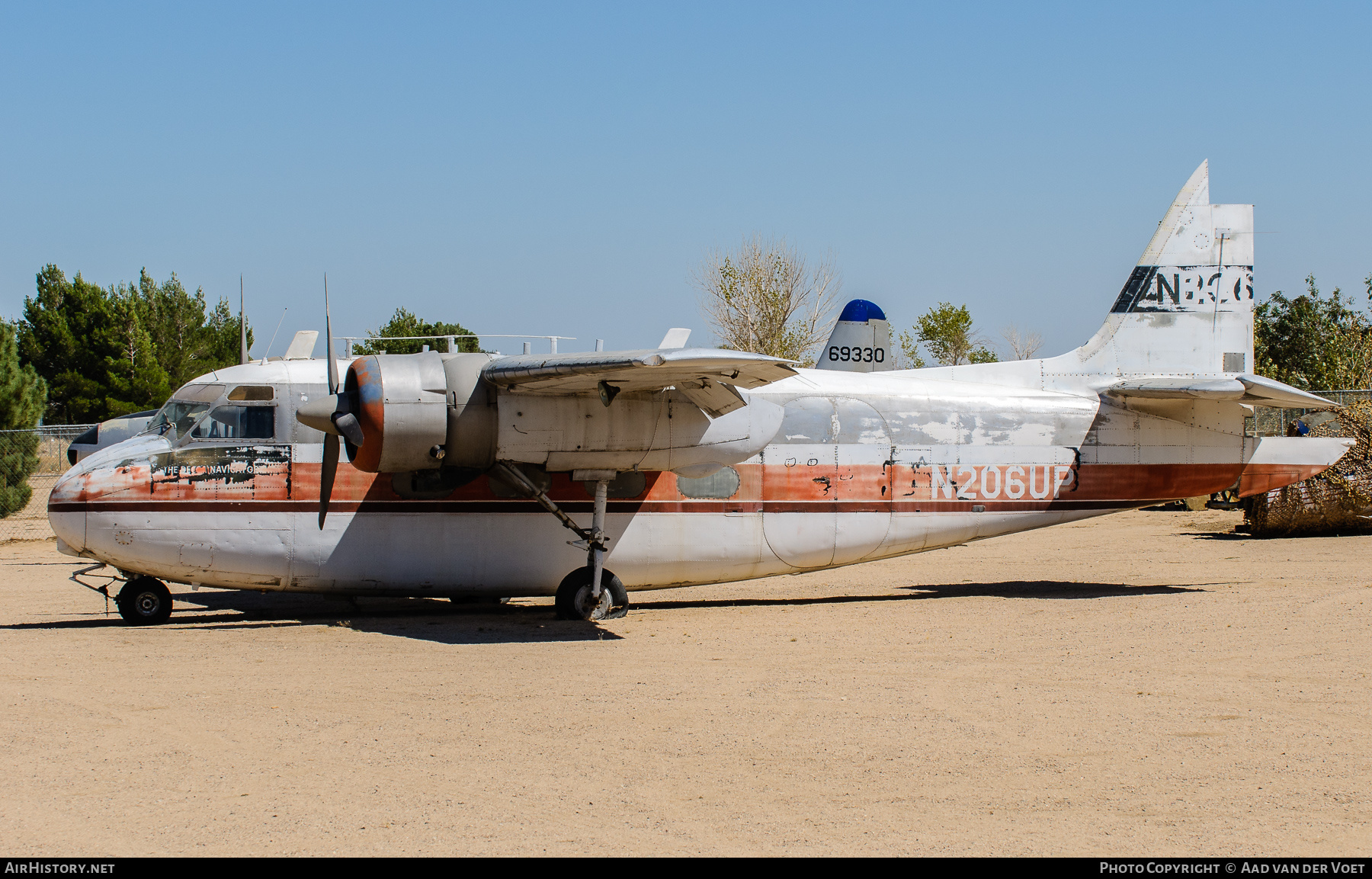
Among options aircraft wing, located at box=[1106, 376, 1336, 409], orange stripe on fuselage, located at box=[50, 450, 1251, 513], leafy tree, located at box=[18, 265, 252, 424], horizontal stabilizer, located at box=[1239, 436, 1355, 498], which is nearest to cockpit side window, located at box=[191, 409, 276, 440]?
orange stripe on fuselage, located at box=[50, 450, 1251, 513]

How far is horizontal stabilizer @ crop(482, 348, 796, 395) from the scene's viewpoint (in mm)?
9844

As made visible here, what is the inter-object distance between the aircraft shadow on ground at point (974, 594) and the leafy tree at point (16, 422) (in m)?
21.9

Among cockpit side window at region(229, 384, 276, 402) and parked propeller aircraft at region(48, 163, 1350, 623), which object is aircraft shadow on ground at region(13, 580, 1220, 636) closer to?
parked propeller aircraft at region(48, 163, 1350, 623)

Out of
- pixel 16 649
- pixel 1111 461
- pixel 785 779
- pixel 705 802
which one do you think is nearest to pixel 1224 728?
pixel 785 779

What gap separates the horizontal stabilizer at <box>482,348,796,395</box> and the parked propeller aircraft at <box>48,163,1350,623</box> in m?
0.04

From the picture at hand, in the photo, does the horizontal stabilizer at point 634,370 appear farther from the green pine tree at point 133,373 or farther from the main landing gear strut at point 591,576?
the green pine tree at point 133,373

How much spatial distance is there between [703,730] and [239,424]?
7.03 m

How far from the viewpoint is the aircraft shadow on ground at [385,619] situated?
11344 mm

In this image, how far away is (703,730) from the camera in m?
7.36

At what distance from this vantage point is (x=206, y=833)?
17.2ft

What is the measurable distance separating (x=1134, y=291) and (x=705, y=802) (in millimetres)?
11504

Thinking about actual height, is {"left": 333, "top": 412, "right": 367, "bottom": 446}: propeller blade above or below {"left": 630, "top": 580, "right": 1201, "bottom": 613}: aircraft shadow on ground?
above

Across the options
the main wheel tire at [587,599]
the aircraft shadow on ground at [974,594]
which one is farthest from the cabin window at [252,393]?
the aircraft shadow on ground at [974,594]

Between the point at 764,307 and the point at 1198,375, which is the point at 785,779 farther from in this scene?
the point at 764,307
